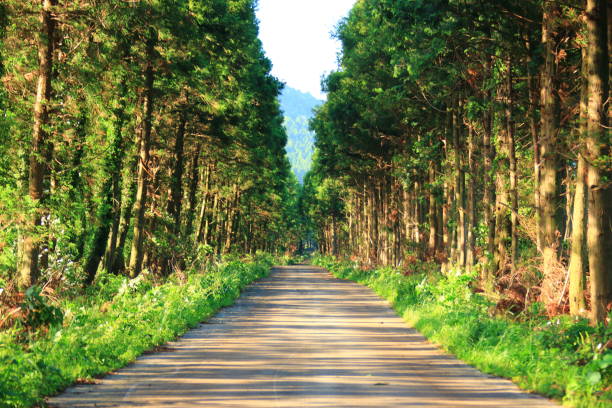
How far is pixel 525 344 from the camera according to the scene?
468 inches

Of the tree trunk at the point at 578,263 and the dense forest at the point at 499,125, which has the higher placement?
the dense forest at the point at 499,125

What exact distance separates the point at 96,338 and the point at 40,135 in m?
5.64

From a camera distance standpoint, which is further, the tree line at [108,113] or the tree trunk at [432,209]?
the tree trunk at [432,209]

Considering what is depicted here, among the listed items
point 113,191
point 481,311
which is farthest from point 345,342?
point 113,191

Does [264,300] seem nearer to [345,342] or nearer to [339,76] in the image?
[345,342]

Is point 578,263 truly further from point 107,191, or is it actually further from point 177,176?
point 177,176

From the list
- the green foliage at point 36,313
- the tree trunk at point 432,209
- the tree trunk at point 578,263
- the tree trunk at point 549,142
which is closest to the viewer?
the green foliage at point 36,313

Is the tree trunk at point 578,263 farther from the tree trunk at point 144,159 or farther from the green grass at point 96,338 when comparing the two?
the tree trunk at point 144,159

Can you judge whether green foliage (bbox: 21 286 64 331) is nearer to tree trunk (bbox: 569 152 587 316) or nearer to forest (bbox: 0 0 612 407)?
forest (bbox: 0 0 612 407)

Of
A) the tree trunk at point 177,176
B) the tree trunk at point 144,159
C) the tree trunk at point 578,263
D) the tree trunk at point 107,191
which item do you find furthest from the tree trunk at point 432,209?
the tree trunk at point 578,263

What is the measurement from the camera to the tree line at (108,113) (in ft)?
54.0

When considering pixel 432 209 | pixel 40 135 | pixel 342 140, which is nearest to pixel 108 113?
pixel 40 135

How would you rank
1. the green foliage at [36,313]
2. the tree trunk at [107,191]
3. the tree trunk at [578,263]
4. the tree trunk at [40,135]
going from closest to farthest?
the green foliage at [36,313]
the tree trunk at [578,263]
the tree trunk at [40,135]
the tree trunk at [107,191]

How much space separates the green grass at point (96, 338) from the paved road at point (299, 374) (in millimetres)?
348
